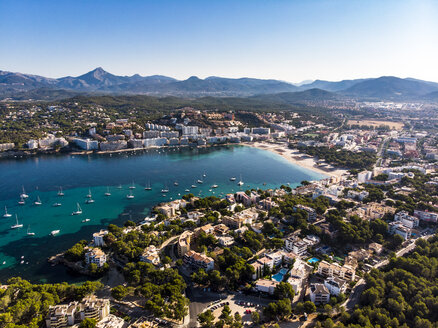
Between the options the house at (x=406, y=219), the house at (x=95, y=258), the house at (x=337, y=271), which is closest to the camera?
the house at (x=337, y=271)

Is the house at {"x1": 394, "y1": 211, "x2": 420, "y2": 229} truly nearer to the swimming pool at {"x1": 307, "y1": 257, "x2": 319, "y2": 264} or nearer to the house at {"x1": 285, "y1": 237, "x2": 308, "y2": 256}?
the swimming pool at {"x1": 307, "y1": 257, "x2": 319, "y2": 264}

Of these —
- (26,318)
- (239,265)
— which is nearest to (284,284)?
(239,265)

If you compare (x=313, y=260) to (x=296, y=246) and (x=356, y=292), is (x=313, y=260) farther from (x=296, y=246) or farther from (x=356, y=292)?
(x=356, y=292)

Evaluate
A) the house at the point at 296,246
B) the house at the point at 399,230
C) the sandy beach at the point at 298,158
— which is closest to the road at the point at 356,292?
the house at the point at 399,230

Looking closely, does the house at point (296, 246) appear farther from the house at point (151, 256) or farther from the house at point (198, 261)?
the house at point (151, 256)

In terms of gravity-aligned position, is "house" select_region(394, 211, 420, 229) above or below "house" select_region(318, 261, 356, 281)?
above

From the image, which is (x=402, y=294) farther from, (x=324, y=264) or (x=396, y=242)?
(x=396, y=242)

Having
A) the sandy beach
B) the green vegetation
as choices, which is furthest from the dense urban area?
the sandy beach
